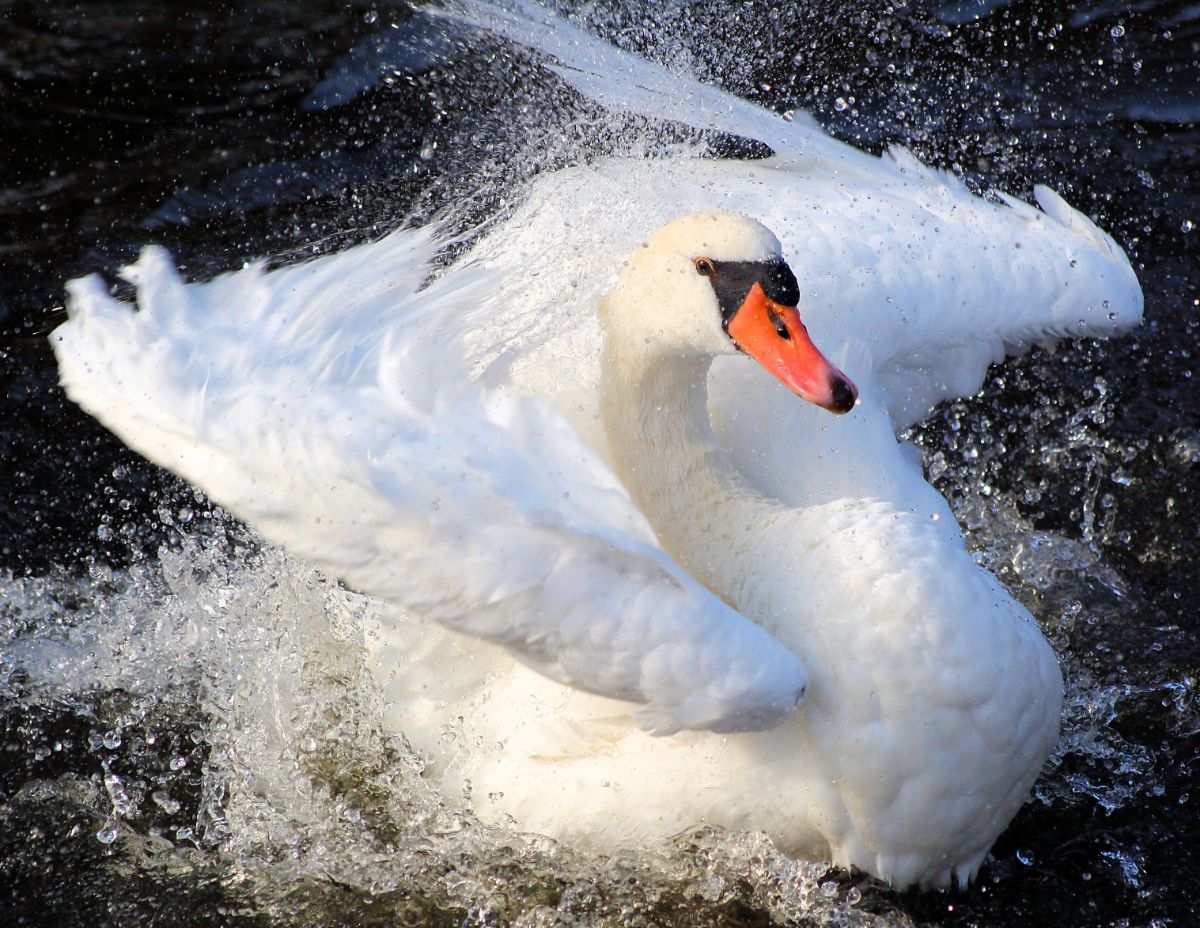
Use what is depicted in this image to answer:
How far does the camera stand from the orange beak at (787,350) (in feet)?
9.90

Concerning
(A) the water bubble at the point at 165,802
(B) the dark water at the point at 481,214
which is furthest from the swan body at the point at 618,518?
(A) the water bubble at the point at 165,802

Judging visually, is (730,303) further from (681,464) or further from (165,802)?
(165,802)

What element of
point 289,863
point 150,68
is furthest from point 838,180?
point 150,68

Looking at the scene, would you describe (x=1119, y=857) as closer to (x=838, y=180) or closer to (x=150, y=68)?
(x=838, y=180)

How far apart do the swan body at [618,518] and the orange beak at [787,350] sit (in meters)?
0.05

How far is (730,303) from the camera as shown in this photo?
3150 mm

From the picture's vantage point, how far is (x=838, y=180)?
4.70 meters

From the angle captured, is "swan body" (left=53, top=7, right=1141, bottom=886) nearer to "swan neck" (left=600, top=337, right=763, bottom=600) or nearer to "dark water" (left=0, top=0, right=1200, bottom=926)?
"swan neck" (left=600, top=337, right=763, bottom=600)

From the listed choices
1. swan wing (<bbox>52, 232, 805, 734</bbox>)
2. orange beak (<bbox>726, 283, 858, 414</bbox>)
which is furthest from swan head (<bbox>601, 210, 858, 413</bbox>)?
swan wing (<bbox>52, 232, 805, 734</bbox>)

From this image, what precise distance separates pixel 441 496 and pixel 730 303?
82 cm

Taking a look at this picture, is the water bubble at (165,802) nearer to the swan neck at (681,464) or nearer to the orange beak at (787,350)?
the swan neck at (681,464)

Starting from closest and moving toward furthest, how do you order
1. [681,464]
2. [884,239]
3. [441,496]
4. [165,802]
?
[441,496] < [681,464] < [165,802] < [884,239]

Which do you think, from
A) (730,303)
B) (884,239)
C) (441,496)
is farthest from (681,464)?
(884,239)

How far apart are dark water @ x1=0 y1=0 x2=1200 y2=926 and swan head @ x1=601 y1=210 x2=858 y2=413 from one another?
1229 mm
